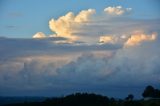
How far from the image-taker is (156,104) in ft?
543

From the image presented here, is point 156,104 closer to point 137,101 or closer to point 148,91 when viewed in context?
point 137,101

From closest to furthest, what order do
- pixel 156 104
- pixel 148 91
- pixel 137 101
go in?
Result: 1. pixel 156 104
2. pixel 137 101
3. pixel 148 91

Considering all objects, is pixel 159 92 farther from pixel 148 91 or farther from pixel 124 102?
pixel 124 102

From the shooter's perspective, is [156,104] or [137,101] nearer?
[156,104]

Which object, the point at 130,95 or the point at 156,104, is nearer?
the point at 156,104

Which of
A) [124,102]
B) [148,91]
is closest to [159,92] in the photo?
[148,91]

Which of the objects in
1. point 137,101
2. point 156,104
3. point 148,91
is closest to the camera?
point 156,104

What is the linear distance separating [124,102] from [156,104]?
2015 cm

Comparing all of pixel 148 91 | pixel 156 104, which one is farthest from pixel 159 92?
pixel 156 104

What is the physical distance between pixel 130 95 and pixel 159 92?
10.5 meters

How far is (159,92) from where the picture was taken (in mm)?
195250

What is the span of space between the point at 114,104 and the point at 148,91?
13502 mm

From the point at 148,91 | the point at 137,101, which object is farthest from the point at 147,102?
the point at 148,91

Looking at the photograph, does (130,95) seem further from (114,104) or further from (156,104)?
(156,104)
